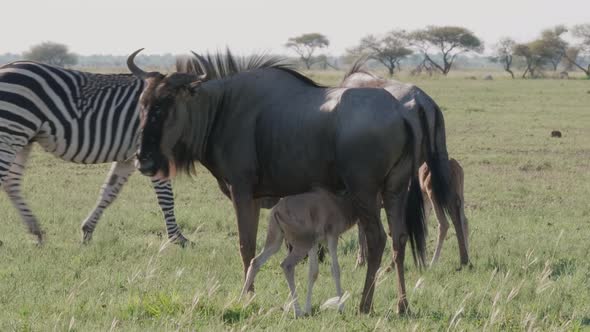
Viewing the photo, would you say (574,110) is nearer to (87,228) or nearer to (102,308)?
(87,228)

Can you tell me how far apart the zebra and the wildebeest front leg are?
2.57 metres

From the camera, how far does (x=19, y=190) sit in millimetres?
9617

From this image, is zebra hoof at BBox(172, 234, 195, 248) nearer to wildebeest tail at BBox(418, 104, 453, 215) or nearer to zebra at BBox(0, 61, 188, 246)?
zebra at BBox(0, 61, 188, 246)

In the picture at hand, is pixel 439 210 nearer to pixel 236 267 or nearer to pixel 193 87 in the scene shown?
pixel 236 267

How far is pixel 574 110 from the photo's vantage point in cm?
2866

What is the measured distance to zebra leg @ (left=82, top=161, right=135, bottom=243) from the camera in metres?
9.61

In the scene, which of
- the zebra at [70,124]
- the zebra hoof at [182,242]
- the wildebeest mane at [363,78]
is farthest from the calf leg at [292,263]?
the zebra at [70,124]

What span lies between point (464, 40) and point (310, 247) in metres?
78.5

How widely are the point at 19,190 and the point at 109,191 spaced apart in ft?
2.92

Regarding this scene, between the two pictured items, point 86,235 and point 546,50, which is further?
point 546,50

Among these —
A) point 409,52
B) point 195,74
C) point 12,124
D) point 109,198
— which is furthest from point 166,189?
point 409,52

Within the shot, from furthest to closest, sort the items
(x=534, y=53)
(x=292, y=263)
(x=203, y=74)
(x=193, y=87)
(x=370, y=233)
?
(x=534, y=53), (x=203, y=74), (x=193, y=87), (x=292, y=263), (x=370, y=233)

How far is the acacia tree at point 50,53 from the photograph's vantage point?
90562mm

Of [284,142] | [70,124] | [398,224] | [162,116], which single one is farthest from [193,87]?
[70,124]
